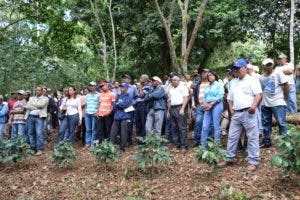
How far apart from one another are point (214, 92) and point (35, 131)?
16.3 ft

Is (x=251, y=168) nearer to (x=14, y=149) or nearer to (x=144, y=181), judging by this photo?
(x=144, y=181)

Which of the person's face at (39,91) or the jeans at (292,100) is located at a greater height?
the person's face at (39,91)

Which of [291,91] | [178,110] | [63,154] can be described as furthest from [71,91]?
[291,91]

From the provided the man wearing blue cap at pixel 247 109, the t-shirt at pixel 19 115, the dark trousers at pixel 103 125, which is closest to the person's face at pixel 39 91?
the t-shirt at pixel 19 115

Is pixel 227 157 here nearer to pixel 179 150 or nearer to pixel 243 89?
pixel 243 89

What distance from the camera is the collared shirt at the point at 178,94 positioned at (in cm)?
837

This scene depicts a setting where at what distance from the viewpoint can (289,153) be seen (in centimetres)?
533

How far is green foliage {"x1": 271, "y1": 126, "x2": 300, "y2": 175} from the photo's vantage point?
205 inches

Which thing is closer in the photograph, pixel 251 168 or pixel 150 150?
pixel 251 168

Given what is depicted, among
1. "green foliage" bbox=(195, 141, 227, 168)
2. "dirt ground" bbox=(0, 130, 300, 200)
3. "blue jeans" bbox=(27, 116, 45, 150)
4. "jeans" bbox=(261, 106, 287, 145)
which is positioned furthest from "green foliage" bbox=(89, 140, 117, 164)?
"jeans" bbox=(261, 106, 287, 145)

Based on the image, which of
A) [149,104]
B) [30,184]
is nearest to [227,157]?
[149,104]

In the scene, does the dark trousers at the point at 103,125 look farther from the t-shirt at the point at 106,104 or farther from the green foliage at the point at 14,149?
the green foliage at the point at 14,149

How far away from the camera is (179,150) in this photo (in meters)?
8.43

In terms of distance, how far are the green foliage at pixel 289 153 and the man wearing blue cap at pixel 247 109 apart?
2.49 feet
